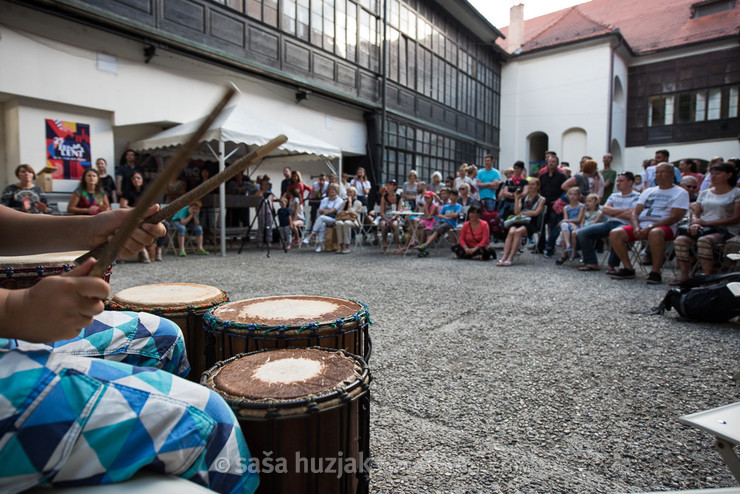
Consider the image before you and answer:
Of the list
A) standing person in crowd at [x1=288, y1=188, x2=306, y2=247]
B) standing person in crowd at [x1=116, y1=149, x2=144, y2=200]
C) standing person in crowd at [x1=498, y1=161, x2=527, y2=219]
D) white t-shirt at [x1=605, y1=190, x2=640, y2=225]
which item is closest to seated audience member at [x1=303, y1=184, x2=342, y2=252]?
standing person in crowd at [x1=288, y1=188, x2=306, y2=247]

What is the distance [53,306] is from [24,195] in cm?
639

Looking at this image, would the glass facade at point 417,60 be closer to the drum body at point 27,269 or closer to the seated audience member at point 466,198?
the seated audience member at point 466,198

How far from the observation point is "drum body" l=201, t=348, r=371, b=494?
3.23ft

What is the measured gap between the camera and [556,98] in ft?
65.0

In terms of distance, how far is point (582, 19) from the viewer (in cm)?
2047

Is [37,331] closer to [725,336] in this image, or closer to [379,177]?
[725,336]

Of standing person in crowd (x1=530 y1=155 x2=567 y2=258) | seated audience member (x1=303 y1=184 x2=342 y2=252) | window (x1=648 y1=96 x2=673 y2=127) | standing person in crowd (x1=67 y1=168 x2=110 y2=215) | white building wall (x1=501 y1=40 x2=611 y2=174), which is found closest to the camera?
standing person in crowd (x1=67 y1=168 x2=110 y2=215)

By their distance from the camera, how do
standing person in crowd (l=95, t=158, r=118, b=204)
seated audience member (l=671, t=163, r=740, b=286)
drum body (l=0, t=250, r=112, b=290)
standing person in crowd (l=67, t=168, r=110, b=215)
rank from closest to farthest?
1. drum body (l=0, t=250, r=112, b=290)
2. seated audience member (l=671, t=163, r=740, b=286)
3. standing person in crowd (l=67, t=168, r=110, b=215)
4. standing person in crowd (l=95, t=158, r=118, b=204)

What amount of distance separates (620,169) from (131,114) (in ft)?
67.0

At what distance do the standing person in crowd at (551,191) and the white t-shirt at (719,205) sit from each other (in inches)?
116

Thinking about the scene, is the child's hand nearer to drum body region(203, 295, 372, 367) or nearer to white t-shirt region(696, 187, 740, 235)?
→ drum body region(203, 295, 372, 367)

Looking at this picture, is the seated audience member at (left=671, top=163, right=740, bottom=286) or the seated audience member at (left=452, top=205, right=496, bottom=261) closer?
the seated audience member at (left=671, top=163, right=740, bottom=286)

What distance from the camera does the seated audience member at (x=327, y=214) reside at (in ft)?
28.3

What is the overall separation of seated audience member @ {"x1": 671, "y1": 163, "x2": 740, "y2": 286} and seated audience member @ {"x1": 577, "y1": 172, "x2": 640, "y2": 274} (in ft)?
2.84
